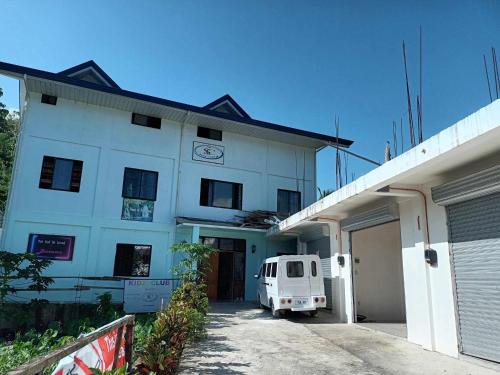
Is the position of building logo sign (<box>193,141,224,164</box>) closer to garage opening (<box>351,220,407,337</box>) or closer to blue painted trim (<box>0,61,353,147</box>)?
blue painted trim (<box>0,61,353,147</box>)

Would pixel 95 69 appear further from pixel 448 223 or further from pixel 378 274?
pixel 448 223

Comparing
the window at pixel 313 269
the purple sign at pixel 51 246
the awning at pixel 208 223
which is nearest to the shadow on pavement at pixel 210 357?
the window at pixel 313 269

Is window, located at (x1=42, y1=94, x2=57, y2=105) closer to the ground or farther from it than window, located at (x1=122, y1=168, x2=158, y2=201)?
farther from it

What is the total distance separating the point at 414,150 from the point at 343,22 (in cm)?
599

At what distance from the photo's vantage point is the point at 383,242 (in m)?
11.6

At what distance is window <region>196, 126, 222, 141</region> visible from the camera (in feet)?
55.0

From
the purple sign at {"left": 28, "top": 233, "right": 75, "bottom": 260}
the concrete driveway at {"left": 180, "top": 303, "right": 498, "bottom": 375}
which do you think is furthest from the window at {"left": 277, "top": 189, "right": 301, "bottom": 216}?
the purple sign at {"left": 28, "top": 233, "right": 75, "bottom": 260}

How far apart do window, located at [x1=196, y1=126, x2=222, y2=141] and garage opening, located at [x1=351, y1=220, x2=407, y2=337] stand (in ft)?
28.0

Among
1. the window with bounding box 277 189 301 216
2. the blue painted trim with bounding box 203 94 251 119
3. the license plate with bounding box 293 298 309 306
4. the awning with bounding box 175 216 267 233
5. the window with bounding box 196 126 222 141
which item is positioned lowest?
the license plate with bounding box 293 298 309 306

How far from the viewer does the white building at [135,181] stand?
525 inches

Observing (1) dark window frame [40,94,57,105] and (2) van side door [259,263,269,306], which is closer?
(2) van side door [259,263,269,306]

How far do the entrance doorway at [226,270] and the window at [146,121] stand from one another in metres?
5.50

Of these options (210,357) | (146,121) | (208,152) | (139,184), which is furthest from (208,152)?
(210,357)

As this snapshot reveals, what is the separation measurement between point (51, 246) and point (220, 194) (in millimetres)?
7062
